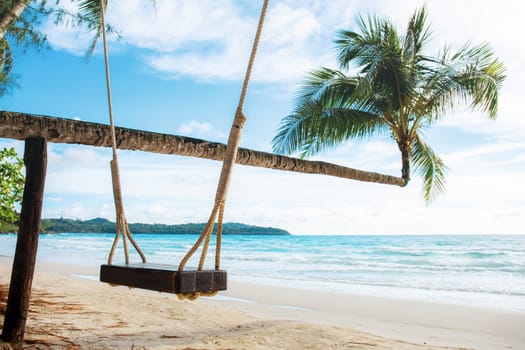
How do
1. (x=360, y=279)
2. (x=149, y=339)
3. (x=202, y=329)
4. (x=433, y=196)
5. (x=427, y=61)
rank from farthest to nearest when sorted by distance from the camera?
(x=360, y=279) < (x=433, y=196) < (x=427, y=61) < (x=202, y=329) < (x=149, y=339)

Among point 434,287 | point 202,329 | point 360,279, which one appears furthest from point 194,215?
point 202,329

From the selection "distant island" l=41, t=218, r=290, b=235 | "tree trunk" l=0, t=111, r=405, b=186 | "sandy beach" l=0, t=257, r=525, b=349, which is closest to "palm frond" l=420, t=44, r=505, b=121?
"sandy beach" l=0, t=257, r=525, b=349

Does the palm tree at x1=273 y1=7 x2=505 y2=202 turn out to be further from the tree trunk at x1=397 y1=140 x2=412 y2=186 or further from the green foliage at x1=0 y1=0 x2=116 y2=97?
the green foliage at x1=0 y1=0 x2=116 y2=97

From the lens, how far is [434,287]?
7273mm

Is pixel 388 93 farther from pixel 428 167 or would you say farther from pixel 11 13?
pixel 11 13

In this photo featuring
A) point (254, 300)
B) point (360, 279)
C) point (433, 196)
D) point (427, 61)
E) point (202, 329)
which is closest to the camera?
point (202, 329)

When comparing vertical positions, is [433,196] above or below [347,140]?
below

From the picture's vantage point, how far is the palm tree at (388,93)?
5133 millimetres

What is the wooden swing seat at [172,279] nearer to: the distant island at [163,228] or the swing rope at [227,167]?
the swing rope at [227,167]

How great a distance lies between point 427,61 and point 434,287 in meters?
3.65

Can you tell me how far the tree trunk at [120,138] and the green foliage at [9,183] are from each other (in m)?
1.10

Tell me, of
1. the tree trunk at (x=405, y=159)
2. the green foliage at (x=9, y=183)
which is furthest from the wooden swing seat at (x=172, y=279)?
the tree trunk at (x=405, y=159)

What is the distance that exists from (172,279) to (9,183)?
1.94 m

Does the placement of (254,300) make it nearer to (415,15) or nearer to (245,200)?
(415,15)
